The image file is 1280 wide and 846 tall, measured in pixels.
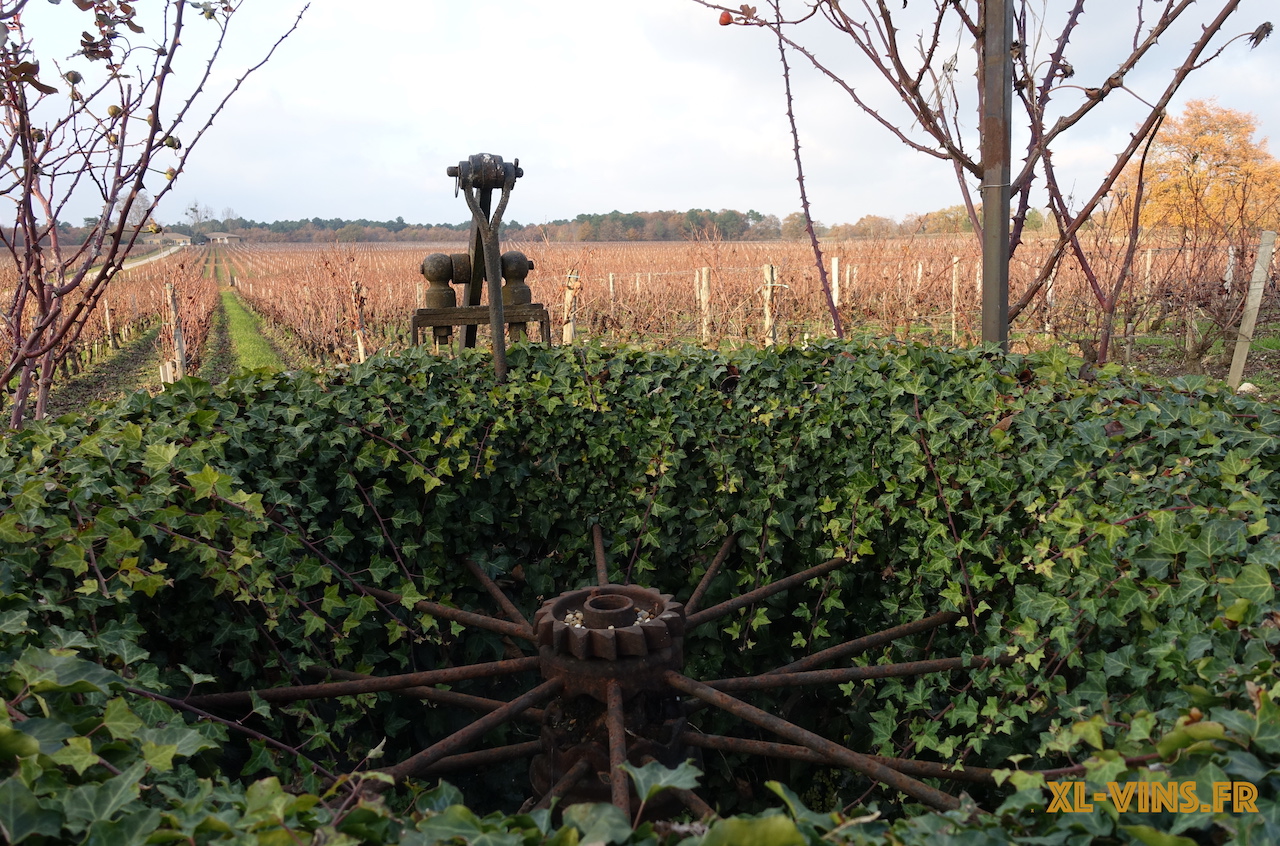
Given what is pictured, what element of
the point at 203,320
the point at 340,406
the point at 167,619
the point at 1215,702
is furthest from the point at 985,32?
the point at 203,320

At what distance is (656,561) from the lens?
3021 millimetres

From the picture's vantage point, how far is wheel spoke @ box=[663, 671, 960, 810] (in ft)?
5.62

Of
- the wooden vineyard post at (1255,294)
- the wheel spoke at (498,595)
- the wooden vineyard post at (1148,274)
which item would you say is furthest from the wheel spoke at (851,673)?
the wooden vineyard post at (1148,274)

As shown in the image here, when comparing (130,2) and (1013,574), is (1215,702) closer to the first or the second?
(1013,574)

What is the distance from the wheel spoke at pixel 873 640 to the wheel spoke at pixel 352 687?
0.79 m

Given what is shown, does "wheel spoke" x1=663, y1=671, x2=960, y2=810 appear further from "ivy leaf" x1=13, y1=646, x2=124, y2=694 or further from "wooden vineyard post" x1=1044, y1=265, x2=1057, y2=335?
"wooden vineyard post" x1=1044, y1=265, x2=1057, y2=335

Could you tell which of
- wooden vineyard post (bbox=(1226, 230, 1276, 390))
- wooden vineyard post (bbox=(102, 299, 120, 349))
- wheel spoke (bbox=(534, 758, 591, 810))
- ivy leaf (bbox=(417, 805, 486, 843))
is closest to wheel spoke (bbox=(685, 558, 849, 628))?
wheel spoke (bbox=(534, 758, 591, 810))

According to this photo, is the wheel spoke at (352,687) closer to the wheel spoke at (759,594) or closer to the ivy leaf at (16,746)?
the wheel spoke at (759,594)

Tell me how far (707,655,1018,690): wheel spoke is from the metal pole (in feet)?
3.48

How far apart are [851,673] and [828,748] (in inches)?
13.0

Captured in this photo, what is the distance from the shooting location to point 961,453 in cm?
244

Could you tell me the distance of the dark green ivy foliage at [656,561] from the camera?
1.16 metres

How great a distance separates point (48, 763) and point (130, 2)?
267 cm

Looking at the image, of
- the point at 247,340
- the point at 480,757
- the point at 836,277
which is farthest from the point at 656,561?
the point at 247,340
